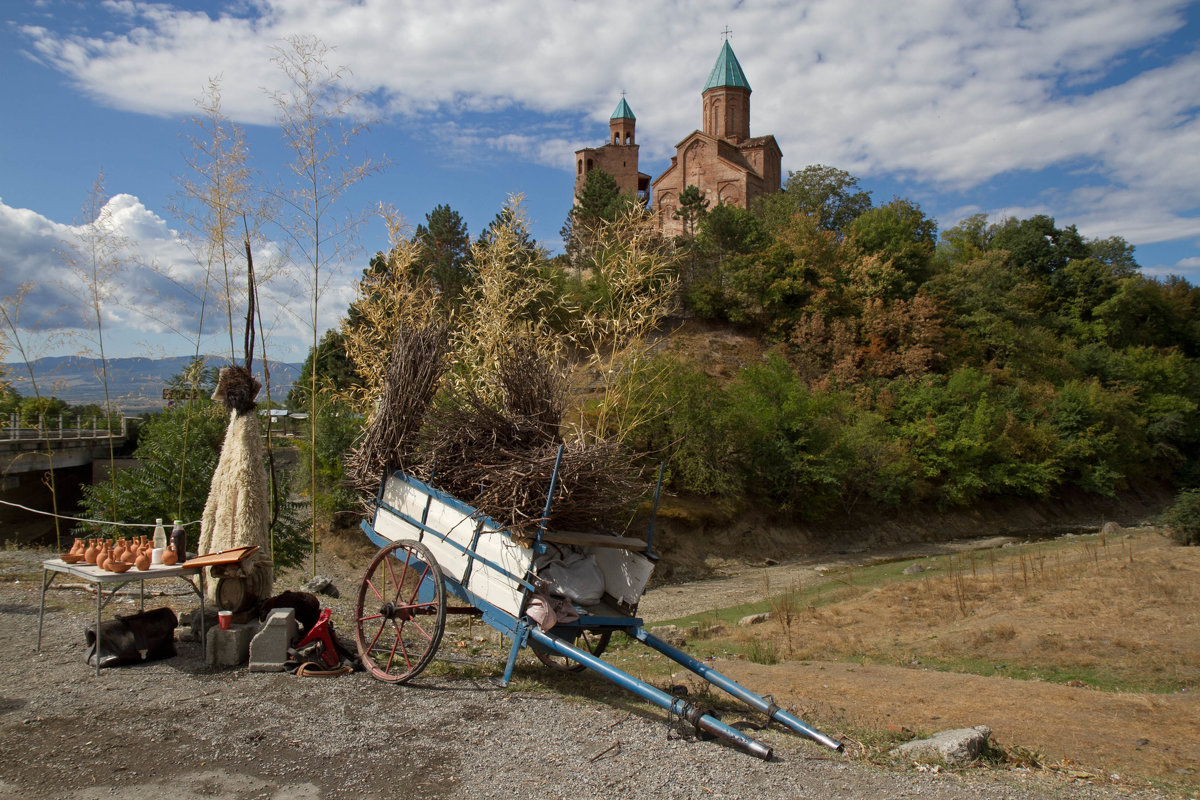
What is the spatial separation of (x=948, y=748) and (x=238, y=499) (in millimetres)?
6638

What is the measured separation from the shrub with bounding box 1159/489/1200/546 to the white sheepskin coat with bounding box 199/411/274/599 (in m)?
23.4

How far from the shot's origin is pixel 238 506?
717 centimetres

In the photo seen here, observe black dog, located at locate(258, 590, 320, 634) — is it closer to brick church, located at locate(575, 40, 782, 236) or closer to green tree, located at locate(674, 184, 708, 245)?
green tree, located at locate(674, 184, 708, 245)

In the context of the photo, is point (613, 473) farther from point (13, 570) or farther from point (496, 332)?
point (13, 570)

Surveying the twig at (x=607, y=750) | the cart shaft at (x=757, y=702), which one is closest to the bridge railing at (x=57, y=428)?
the cart shaft at (x=757, y=702)

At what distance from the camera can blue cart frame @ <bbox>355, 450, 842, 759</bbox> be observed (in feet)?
18.2

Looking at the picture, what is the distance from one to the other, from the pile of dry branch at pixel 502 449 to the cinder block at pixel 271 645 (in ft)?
4.75

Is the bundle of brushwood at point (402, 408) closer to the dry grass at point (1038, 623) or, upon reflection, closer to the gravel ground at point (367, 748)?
the gravel ground at point (367, 748)

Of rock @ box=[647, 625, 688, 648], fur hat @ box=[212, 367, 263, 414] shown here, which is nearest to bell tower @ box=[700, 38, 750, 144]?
rock @ box=[647, 625, 688, 648]

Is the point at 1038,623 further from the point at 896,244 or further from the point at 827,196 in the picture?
the point at 827,196

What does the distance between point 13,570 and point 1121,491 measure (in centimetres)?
4766

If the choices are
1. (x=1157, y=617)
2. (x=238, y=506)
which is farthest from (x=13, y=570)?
(x=1157, y=617)

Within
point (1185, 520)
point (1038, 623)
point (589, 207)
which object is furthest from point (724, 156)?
point (1038, 623)

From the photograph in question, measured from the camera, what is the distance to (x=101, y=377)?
992 centimetres
